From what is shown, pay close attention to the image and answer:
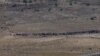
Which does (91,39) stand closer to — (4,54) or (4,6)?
(4,54)

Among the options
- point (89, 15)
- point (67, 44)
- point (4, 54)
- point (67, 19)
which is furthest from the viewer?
point (89, 15)

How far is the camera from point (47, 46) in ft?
91.9

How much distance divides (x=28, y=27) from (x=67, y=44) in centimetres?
885

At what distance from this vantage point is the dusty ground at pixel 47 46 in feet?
84.8

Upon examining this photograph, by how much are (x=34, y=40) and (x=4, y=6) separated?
19.6m

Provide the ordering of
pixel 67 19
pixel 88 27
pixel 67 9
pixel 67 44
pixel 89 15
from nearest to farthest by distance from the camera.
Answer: pixel 67 44 → pixel 88 27 → pixel 67 19 → pixel 89 15 → pixel 67 9

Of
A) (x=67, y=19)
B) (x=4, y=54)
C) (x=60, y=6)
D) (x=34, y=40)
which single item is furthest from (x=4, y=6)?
(x=4, y=54)

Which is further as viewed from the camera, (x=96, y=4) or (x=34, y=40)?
(x=96, y=4)

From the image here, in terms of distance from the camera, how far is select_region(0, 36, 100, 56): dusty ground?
1017 inches

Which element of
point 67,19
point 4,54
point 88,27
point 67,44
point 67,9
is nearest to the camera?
point 4,54

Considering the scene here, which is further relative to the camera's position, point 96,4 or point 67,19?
point 96,4

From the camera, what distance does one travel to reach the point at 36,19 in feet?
138

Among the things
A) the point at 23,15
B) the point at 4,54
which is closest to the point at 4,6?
the point at 23,15

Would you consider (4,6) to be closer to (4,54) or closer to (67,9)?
(67,9)
